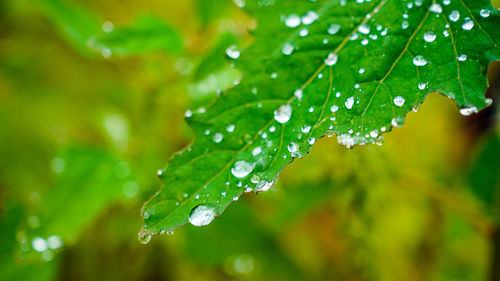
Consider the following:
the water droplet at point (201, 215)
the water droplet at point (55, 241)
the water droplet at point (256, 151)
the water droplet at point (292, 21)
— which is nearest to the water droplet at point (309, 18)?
the water droplet at point (292, 21)

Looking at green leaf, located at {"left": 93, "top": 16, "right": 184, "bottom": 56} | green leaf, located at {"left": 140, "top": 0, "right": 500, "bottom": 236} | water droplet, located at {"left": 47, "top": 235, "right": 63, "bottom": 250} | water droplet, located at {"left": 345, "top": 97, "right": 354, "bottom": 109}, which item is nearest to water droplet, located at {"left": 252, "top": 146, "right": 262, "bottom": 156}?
green leaf, located at {"left": 140, "top": 0, "right": 500, "bottom": 236}

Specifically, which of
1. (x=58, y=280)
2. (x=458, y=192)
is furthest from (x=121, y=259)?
(x=458, y=192)

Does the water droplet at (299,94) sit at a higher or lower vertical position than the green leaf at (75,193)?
lower

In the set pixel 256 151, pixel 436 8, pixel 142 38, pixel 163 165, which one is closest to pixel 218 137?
pixel 256 151

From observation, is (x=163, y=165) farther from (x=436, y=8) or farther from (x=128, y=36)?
(x=436, y=8)

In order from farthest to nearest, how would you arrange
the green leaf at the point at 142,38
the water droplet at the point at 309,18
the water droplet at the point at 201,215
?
1. the green leaf at the point at 142,38
2. the water droplet at the point at 309,18
3. the water droplet at the point at 201,215

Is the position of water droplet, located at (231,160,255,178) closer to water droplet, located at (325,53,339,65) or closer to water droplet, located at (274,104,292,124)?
water droplet, located at (274,104,292,124)

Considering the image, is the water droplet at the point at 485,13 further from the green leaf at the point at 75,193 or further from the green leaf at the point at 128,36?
A: the green leaf at the point at 75,193
